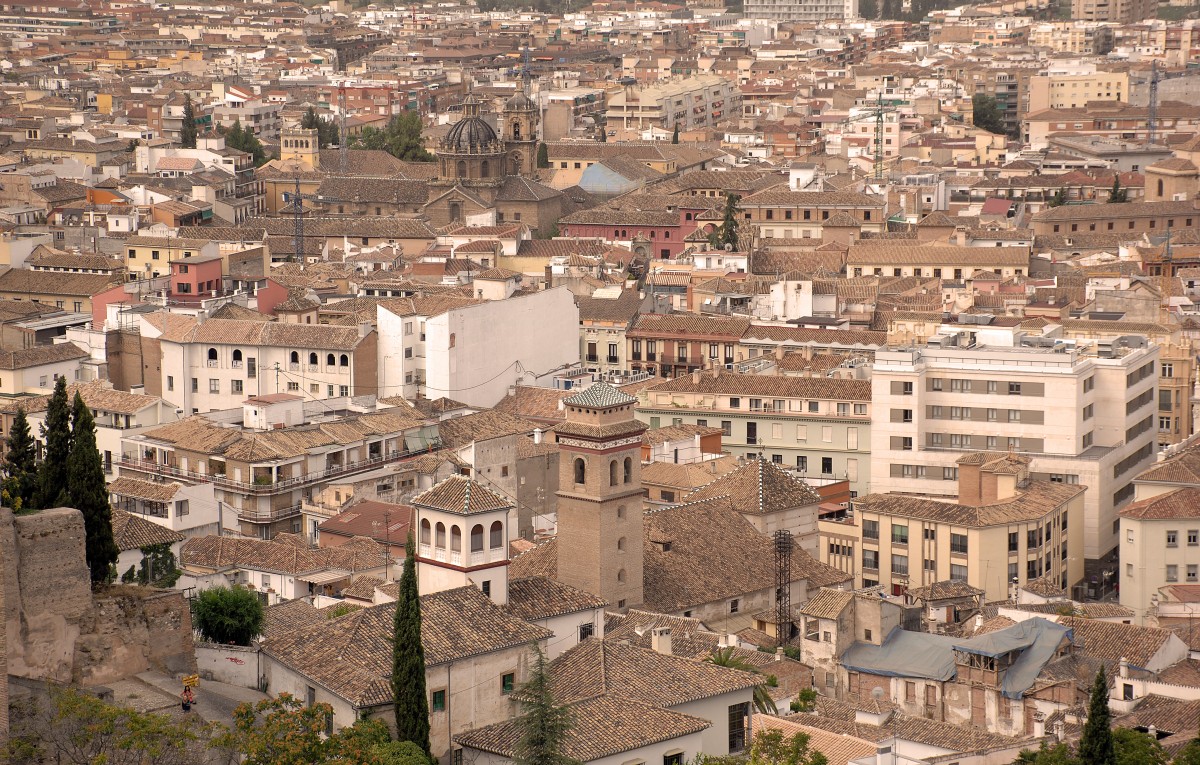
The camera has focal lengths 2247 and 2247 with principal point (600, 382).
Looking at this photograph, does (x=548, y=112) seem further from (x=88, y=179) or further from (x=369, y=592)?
(x=369, y=592)

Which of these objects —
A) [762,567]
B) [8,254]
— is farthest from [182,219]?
[762,567]

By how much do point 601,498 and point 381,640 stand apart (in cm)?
975

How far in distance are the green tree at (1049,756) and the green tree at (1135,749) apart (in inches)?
31.9

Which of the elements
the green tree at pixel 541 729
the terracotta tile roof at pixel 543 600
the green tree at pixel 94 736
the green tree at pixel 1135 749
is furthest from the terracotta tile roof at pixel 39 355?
the green tree at pixel 1135 749

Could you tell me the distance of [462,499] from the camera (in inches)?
1711

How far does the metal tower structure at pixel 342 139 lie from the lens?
423 feet

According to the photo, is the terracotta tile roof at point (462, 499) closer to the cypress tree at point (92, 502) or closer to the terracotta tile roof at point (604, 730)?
the terracotta tile roof at point (604, 730)

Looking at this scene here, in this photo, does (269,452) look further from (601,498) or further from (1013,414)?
(1013,414)

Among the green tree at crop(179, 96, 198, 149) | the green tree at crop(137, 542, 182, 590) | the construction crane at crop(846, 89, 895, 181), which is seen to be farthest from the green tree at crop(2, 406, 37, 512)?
the green tree at crop(179, 96, 198, 149)

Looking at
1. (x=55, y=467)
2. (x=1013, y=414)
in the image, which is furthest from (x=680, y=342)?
(x=55, y=467)

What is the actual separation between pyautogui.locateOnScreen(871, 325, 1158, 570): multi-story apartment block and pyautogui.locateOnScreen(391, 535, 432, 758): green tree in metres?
30.7

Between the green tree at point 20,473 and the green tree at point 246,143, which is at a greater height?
the green tree at point 246,143

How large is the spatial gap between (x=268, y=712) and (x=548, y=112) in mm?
124809

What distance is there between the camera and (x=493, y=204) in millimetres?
115062
